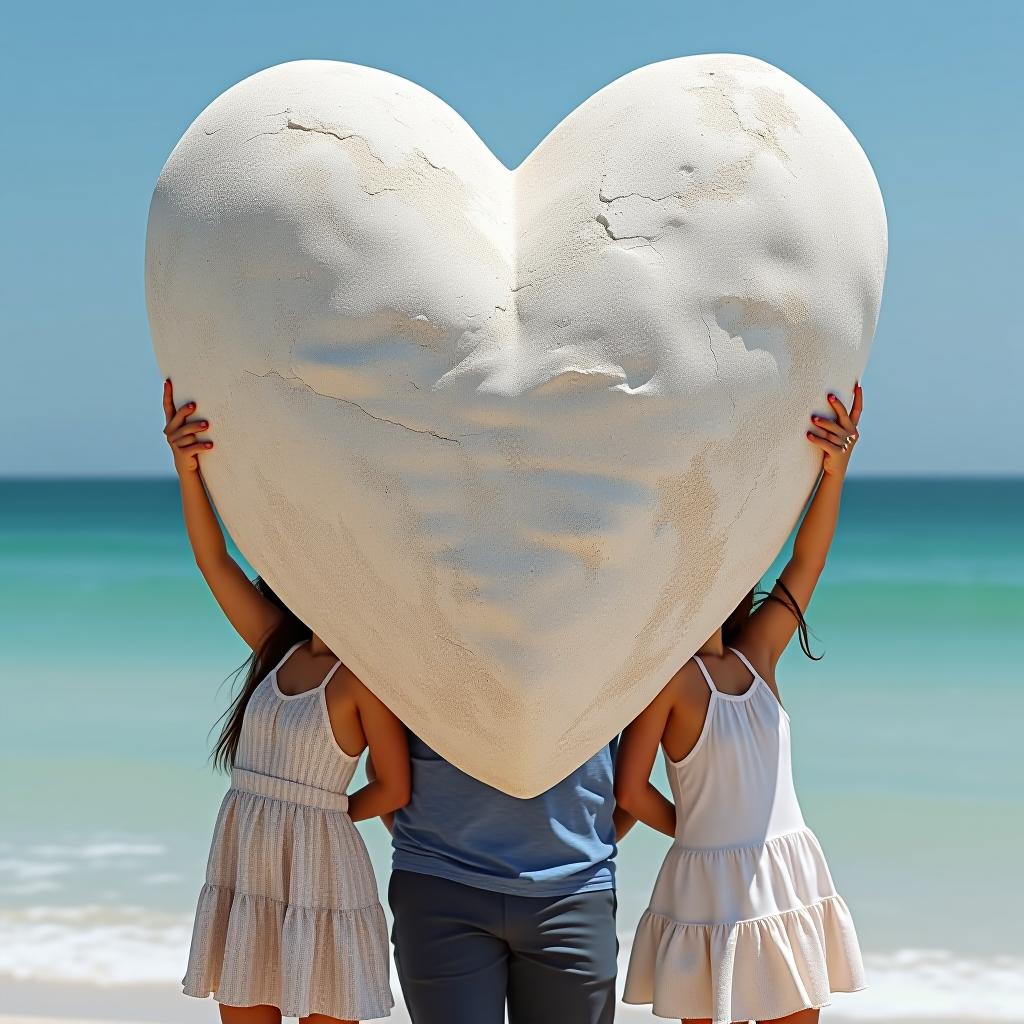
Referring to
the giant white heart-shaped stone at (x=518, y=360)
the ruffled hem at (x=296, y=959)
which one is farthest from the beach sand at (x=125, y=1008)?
the giant white heart-shaped stone at (x=518, y=360)

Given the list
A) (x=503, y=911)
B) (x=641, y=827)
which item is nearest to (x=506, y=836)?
(x=503, y=911)

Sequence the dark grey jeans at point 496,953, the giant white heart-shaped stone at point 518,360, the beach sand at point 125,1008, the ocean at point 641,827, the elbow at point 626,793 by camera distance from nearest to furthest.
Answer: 1. the giant white heart-shaped stone at point 518,360
2. the dark grey jeans at point 496,953
3. the elbow at point 626,793
4. the beach sand at point 125,1008
5. the ocean at point 641,827

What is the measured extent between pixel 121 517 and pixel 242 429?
35712 millimetres

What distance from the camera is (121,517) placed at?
36688mm

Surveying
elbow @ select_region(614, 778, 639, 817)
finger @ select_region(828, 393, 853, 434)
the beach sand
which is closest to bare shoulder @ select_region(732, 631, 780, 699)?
elbow @ select_region(614, 778, 639, 817)

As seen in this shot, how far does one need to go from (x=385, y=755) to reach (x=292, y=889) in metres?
0.30

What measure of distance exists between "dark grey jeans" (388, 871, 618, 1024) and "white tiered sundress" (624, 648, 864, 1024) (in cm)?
20

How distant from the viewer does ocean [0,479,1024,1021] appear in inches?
198

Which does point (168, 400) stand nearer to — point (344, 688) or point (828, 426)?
point (344, 688)

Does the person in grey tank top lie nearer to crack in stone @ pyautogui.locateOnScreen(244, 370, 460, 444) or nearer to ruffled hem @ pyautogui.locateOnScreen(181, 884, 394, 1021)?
ruffled hem @ pyautogui.locateOnScreen(181, 884, 394, 1021)

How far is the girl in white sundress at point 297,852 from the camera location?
2.61 m

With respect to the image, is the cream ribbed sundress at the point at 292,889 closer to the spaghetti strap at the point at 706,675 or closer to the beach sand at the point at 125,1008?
the spaghetti strap at the point at 706,675

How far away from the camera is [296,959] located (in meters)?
2.58

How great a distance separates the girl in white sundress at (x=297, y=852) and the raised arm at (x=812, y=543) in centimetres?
75
